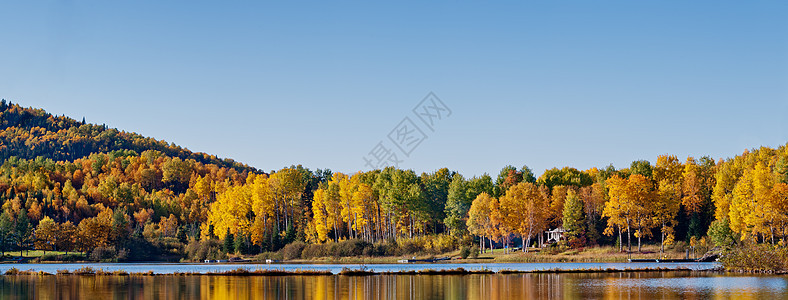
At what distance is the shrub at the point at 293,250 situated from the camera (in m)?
110

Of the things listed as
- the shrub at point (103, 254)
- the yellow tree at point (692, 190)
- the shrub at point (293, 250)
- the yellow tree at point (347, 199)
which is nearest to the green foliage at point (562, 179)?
the yellow tree at point (692, 190)

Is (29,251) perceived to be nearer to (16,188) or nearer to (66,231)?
(66,231)

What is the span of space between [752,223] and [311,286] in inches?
2271

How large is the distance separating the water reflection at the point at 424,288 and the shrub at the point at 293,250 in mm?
52620

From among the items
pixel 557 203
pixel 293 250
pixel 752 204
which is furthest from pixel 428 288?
pixel 557 203

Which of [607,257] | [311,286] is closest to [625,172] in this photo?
[607,257]

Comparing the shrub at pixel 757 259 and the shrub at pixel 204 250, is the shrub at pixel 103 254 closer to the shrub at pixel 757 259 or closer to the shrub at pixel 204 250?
the shrub at pixel 204 250

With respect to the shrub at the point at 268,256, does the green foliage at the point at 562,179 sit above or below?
above

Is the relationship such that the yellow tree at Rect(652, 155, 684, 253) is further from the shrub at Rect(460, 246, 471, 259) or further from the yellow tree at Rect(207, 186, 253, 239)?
the yellow tree at Rect(207, 186, 253, 239)

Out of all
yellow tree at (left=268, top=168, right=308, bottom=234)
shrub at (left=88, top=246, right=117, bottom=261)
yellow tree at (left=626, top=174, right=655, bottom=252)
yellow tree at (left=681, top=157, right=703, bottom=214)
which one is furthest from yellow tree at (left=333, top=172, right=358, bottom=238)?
yellow tree at (left=681, top=157, right=703, bottom=214)

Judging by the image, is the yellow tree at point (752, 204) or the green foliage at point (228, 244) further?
the green foliage at point (228, 244)

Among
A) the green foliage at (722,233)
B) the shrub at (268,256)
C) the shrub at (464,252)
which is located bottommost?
the shrub at (268,256)

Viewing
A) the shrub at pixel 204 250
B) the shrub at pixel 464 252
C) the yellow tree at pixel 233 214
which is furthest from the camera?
the yellow tree at pixel 233 214

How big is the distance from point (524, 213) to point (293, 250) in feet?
109
